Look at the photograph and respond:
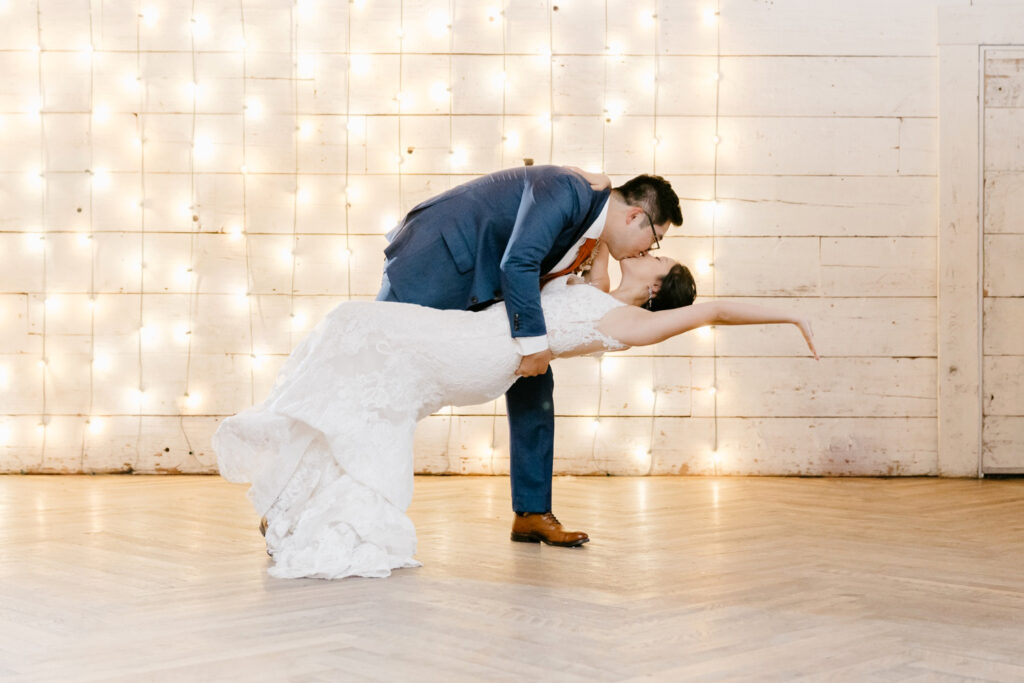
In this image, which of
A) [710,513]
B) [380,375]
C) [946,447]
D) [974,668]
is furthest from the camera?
[946,447]

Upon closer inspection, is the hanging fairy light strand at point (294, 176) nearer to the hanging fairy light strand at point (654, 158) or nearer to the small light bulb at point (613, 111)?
the small light bulb at point (613, 111)

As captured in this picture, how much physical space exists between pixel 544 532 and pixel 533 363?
480 mm

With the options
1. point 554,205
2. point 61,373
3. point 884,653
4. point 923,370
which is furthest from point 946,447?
point 61,373

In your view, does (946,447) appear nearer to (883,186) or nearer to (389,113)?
(883,186)

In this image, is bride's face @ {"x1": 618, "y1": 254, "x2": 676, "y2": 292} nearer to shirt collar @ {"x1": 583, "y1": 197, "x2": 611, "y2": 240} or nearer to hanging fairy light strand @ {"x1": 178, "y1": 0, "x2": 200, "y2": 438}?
shirt collar @ {"x1": 583, "y1": 197, "x2": 611, "y2": 240}

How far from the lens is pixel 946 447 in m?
4.11

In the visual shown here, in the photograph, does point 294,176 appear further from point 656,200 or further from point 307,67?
point 656,200

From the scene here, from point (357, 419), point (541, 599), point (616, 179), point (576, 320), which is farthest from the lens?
point (616, 179)

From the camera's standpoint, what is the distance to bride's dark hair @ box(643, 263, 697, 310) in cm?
256

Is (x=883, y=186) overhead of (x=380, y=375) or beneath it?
overhead

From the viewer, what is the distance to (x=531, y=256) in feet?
7.63

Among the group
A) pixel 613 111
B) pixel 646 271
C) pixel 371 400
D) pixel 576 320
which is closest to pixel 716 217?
pixel 613 111

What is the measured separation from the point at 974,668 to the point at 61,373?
3.68 meters

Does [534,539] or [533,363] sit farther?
[534,539]
